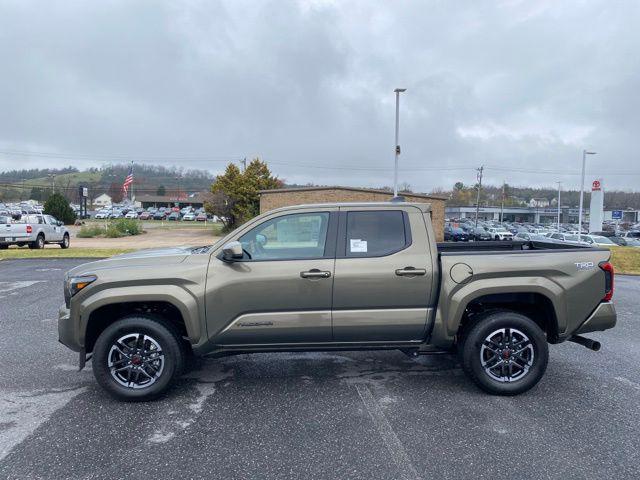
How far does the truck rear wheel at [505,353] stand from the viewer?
14.0ft

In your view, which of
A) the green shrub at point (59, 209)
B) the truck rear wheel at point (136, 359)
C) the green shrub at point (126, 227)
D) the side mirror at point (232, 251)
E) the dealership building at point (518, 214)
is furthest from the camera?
the dealership building at point (518, 214)

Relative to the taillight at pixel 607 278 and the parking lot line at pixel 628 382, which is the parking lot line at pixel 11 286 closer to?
the taillight at pixel 607 278

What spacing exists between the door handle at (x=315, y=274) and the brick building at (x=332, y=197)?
76.5 feet

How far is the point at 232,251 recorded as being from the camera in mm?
4051

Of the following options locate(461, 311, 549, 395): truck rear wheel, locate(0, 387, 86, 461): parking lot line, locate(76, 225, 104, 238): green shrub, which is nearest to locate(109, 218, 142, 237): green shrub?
locate(76, 225, 104, 238): green shrub

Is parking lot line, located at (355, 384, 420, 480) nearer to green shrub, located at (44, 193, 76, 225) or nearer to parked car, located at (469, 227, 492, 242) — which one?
parked car, located at (469, 227, 492, 242)

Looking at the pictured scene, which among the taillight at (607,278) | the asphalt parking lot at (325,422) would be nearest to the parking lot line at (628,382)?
the asphalt parking lot at (325,422)

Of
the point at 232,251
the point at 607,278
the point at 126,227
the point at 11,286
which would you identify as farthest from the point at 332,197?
the point at 232,251

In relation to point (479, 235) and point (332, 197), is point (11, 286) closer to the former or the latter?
point (332, 197)

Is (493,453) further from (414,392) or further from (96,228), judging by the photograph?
(96,228)

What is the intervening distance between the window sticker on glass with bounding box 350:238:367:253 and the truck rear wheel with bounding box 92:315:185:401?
184 cm

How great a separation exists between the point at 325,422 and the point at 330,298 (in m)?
1.05

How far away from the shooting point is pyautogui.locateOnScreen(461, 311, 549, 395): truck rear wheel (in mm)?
4273

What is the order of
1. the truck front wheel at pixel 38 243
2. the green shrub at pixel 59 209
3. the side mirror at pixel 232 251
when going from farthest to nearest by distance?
the green shrub at pixel 59 209, the truck front wheel at pixel 38 243, the side mirror at pixel 232 251
